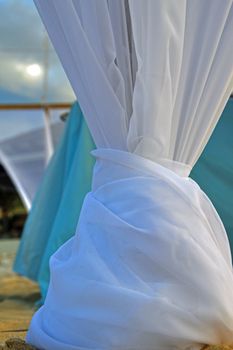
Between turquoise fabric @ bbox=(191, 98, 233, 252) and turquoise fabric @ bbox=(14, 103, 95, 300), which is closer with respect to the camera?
turquoise fabric @ bbox=(191, 98, 233, 252)

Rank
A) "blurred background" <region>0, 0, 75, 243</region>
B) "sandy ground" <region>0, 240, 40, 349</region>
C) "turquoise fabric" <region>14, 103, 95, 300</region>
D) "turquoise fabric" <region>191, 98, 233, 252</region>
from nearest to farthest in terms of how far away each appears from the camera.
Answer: "sandy ground" <region>0, 240, 40, 349</region> < "turquoise fabric" <region>191, 98, 233, 252</region> < "turquoise fabric" <region>14, 103, 95, 300</region> < "blurred background" <region>0, 0, 75, 243</region>

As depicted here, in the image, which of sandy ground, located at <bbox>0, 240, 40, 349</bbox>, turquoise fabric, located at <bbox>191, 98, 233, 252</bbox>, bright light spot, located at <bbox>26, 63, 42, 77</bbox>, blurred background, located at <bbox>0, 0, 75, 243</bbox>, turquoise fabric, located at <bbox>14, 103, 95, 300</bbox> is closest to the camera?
sandy ground, located at <bbox>0, 240, 40, 349</bbox>

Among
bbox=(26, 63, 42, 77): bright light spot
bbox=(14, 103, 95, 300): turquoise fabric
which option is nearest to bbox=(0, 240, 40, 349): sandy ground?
bbox=(14, 103, 95, 300): turquoise fabric

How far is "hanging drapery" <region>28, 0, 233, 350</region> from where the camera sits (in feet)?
3.95

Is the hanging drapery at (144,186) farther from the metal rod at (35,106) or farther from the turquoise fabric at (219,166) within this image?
the metal rod at (35,106)

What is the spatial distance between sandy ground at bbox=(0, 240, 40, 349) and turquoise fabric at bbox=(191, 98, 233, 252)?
3.31 ft

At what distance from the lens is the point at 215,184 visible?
236cm

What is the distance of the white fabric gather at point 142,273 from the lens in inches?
46.7

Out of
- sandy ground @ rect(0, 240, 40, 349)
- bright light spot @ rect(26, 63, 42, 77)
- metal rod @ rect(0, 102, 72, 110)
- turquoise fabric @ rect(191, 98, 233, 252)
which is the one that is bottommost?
sandy ground @ rect(0, 240, 40, 349)

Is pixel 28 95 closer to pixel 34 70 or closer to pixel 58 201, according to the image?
pixel 34 70

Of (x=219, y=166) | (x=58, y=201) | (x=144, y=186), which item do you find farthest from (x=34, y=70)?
(x=144, y=186)

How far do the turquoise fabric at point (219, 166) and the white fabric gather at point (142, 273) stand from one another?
0.98 m

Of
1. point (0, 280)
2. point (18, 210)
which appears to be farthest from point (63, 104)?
point (18, 210)

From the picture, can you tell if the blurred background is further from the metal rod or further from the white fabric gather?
the white fabric gather
